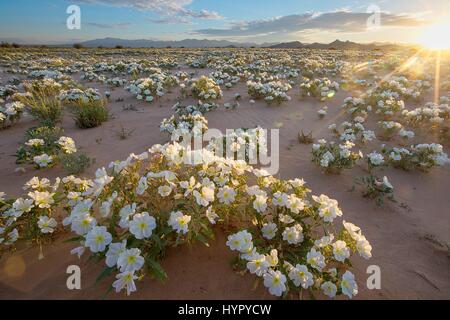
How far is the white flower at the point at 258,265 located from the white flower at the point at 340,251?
26.6 inches

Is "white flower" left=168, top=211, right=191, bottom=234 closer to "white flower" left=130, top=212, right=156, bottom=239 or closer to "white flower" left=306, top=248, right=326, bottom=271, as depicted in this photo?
"white flower" left=130, top=212, right=156, bottom=239

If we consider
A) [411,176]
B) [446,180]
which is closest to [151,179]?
[411,176]

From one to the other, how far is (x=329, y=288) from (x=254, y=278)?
0.70 meters

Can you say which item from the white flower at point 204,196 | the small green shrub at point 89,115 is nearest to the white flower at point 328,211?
the white flower at point 204,196

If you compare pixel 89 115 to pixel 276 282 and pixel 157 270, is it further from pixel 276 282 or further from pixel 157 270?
pixel 276 282

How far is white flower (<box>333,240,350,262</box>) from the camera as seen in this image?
2.52 m

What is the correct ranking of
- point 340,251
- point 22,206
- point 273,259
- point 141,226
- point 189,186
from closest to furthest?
point 141,226
point 273,259
point 340,251
point 189,186
point 22,206

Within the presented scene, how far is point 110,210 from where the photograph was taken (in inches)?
102

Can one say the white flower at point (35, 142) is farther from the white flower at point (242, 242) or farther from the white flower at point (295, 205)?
the white flower at point (295, 205)

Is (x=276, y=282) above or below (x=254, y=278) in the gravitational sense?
above

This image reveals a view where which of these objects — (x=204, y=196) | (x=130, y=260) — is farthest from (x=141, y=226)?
(x=204, y=196)

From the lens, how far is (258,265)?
2.39 m

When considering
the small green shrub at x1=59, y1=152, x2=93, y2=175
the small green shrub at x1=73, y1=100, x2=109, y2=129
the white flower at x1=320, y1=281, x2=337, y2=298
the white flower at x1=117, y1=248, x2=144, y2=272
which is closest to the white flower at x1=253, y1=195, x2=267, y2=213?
the white flower at x1=320, y1=281, x2=337, y2=298

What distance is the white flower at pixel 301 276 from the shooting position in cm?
237
